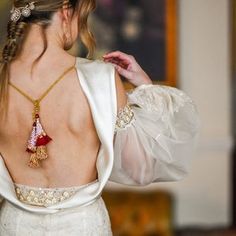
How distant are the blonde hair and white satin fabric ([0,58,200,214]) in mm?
64

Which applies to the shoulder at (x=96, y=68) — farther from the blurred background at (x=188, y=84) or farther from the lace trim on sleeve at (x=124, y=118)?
the blurred background at (x=188, y=84)

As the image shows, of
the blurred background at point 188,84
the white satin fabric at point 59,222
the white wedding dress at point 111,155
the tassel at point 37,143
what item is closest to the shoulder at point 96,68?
the white wedding dress at point 111,155

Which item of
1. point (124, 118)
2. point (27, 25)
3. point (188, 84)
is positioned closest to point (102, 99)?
point (124, 118)

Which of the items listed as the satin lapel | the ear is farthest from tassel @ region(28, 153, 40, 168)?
the ear

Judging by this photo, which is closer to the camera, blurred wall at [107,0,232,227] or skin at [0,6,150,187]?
skin at [0,6,150,187]

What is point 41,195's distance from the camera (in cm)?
99

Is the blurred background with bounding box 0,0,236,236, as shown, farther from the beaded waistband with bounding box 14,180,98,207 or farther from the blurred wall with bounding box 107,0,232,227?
the beaded waistband with bounding box 14,180,98,207

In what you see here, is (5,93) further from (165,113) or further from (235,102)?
(235,102)

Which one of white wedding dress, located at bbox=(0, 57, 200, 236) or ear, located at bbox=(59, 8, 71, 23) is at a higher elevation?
ear, located at bbox=(59, 8, 71, 23)

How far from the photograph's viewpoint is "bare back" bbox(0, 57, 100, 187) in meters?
0.94

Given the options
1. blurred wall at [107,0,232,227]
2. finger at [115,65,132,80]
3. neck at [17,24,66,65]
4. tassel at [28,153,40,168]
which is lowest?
blurred wall at [107,0,232,227]

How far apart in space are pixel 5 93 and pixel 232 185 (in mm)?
1507

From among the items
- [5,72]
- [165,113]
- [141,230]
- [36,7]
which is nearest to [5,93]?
[5,72]

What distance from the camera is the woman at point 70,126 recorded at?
932mm
